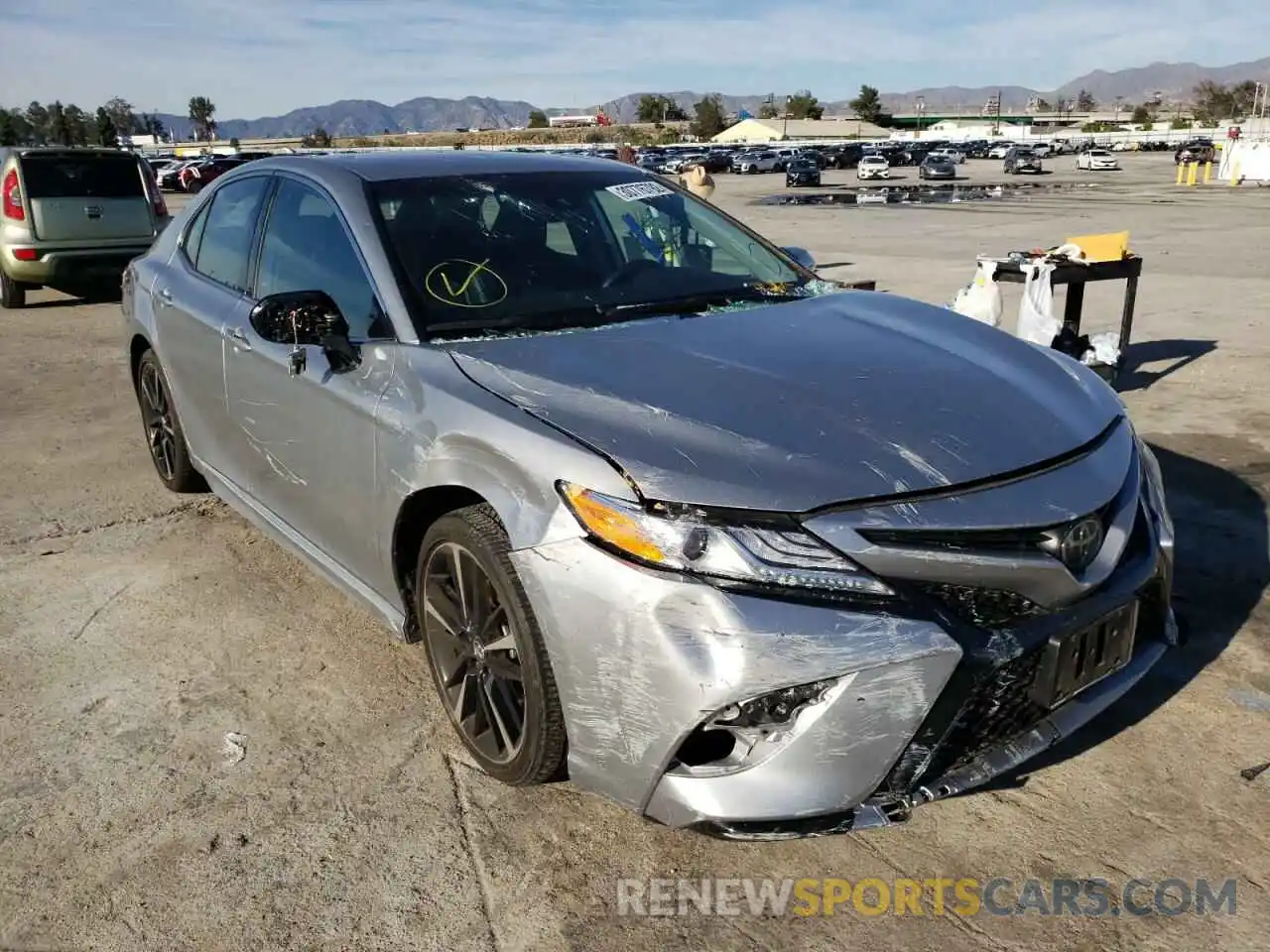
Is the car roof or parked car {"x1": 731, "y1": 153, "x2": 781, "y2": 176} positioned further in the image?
parked car {"x1": 731, "y1": 153, "x2": 781, "y2": 176}

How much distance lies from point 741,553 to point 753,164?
59.3 metres

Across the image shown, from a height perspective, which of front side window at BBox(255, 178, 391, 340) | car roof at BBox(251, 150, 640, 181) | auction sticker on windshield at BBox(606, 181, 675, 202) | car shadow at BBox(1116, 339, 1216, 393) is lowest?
car shadow at BBox(1116, 339, 1216, 393)

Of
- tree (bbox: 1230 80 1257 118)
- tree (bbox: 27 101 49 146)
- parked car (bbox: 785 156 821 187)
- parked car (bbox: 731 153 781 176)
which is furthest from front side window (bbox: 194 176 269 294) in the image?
tree (bbox: 1230 80 1257 118)

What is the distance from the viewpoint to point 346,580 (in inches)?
134

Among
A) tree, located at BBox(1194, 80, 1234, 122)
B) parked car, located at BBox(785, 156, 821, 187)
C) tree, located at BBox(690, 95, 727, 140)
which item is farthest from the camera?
tree, located at BBox(690, 95, 727, 140)

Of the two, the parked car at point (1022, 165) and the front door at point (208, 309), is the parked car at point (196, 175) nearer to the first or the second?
the parked car at point (1022, 165)

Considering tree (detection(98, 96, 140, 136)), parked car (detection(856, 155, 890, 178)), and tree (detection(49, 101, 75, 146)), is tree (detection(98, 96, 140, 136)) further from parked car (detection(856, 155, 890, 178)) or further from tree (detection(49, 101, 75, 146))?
parked car (detection(856, 155, 890, 178))

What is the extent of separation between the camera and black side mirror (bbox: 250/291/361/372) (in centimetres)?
314

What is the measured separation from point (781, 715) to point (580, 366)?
106 centimetres

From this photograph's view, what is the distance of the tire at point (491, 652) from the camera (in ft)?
8.22

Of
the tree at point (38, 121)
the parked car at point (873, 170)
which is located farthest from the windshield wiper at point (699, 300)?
the tree at point (38, 121)

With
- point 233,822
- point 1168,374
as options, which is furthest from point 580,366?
point 1168,374

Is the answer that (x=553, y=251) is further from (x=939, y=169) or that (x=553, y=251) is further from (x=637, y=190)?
(x=939, y=169)

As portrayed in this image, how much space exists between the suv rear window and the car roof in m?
8.56
